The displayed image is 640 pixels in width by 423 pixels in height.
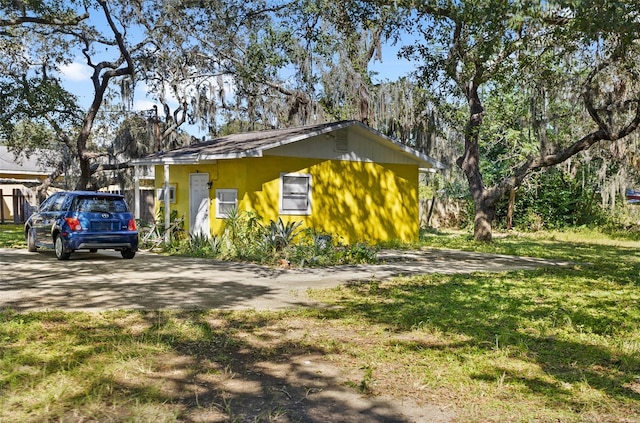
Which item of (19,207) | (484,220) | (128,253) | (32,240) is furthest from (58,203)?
(19,207)

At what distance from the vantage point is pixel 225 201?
1647 cm

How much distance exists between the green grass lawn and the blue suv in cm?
616

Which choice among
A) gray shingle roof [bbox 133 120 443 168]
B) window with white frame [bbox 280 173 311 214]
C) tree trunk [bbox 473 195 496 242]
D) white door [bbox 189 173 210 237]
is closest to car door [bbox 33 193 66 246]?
gray shingle roof [bbox 133 120 443 168]

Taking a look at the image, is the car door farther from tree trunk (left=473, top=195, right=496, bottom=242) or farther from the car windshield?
tree trunk (left=473, top=195, right=496, bottom=242)

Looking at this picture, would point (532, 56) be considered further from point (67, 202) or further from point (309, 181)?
point (67, 202)

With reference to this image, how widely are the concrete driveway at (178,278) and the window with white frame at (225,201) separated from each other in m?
2.46

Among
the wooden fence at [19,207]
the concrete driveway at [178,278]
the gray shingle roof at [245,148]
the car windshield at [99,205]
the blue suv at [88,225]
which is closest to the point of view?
the concrete driveway at [178,278]

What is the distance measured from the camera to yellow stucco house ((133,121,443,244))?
16031mm

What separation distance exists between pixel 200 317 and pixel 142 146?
70.0 feet

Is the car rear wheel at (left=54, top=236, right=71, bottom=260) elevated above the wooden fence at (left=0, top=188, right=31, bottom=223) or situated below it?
below

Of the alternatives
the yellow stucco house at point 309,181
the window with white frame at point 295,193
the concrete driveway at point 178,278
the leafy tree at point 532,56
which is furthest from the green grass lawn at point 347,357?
the window with white frame at point 295,193

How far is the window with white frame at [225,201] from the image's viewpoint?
16.1 metres

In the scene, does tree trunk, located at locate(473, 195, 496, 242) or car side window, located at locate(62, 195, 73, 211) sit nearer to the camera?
car side window, located at locate(62, 195, 73, 211)

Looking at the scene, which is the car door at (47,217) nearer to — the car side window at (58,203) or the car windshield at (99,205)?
the car side window at (58,203)
